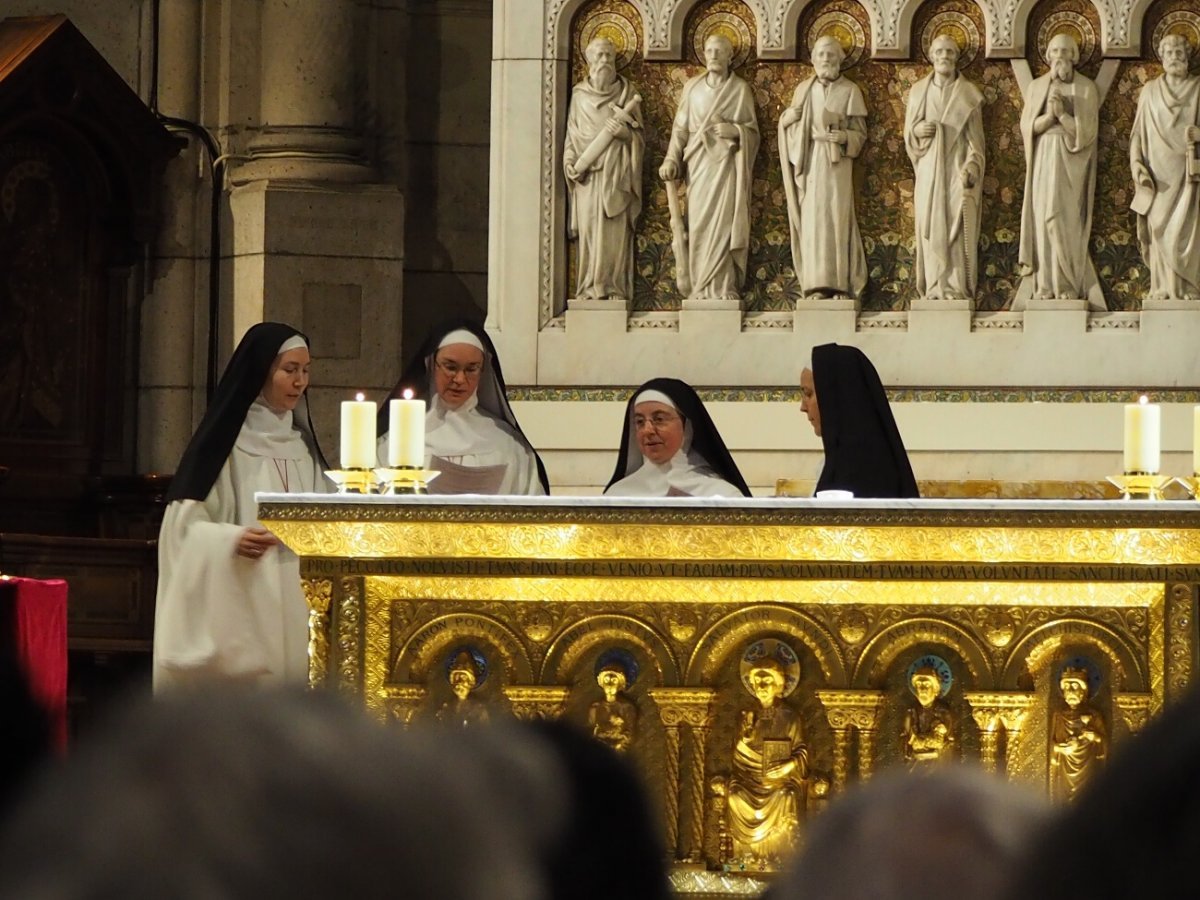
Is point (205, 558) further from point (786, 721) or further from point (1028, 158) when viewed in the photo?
point (1028, 158)

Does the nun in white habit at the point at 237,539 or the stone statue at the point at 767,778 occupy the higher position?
the nun in white habit at the point at 237,539

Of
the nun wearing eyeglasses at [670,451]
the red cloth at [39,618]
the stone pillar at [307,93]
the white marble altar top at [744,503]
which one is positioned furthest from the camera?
the stone pillar at [307,93]

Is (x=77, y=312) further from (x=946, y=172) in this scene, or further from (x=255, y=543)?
(x=946, y=172)

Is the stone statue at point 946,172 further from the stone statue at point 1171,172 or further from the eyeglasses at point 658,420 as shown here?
the eyeglasses at point 658,420

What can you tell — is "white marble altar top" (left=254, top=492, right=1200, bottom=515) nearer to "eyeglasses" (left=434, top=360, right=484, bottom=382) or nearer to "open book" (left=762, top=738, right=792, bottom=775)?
"open book" (left=762, top=738, right=792, bottom=775)

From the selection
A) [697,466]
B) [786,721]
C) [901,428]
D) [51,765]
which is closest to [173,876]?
[51,765]

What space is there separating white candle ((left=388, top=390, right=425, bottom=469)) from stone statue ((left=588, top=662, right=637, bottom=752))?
78 centimetres

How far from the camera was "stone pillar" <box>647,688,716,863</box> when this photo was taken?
245 inches

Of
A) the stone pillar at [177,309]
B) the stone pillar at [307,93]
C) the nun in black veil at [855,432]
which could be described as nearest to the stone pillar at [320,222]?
the stone pillar at [307,93]

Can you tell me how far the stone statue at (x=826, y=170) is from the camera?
29.8 feet

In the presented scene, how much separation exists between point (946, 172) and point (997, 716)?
3.45 metres

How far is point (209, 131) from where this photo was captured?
11891 millimetres

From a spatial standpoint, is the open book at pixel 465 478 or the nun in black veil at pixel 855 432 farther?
the open book at pixel 465 478

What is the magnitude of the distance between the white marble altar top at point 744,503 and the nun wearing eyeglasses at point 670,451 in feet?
3.52
